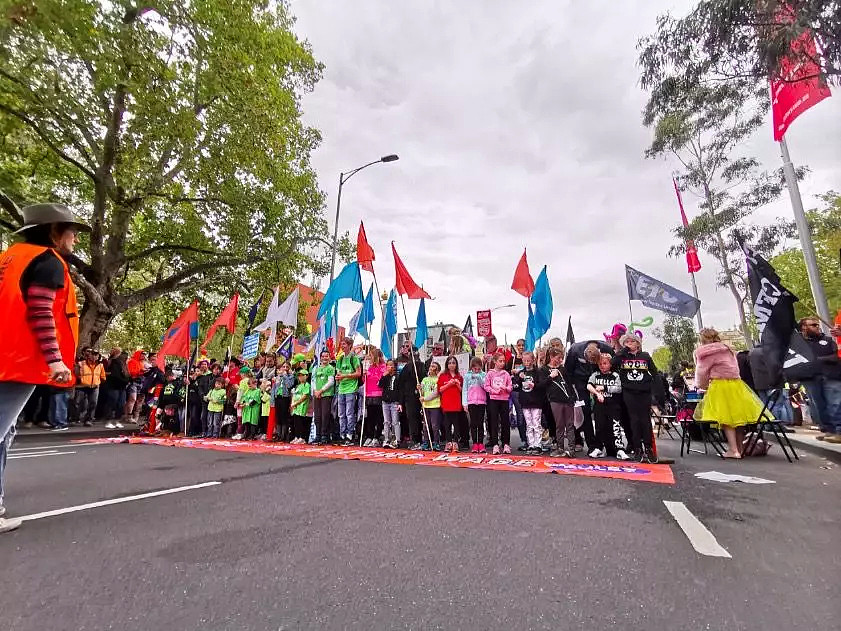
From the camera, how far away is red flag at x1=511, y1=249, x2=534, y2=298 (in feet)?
39.5

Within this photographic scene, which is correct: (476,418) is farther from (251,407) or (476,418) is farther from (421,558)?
(421,558)

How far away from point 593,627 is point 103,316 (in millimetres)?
17026

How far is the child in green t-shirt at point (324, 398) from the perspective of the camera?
9.34 m

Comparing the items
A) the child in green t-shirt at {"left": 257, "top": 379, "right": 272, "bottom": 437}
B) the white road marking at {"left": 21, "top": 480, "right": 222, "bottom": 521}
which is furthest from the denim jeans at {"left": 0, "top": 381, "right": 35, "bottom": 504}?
the child in green t-shirt at {"left": 257, "top": 379, "right": 272, "bottom": 437}

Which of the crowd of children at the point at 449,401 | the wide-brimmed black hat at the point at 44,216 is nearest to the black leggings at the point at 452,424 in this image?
the crowd of children at the point at 449,401

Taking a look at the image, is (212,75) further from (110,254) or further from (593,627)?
(593,627)

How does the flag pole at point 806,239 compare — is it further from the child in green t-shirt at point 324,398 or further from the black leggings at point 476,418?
the child in green t-shirt at point 324,398

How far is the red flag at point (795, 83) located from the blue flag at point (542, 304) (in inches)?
222

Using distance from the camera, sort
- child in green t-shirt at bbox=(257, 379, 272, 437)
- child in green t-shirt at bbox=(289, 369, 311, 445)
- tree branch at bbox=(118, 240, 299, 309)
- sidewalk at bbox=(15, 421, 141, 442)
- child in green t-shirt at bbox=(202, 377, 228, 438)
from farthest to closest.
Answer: tree branch at bbox=(118, 240, 299, 309) → child in green t-shirt at bbox=(202, 377, 228, 438) → child in green t-shirt at bbox=(257, 379, 272, 437) → sidewalk at bbox=(15, 421, 141, 442) → child in green t-shirt at bbox=(289, 369, 311, 445)

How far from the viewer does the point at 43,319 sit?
2.90 m

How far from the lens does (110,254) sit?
50.2ft

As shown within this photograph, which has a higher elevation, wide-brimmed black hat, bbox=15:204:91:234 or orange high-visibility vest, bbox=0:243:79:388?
wide-brimmed black hat, bbox=15:204:91:234

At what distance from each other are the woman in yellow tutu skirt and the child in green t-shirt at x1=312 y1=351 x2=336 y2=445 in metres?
6.54

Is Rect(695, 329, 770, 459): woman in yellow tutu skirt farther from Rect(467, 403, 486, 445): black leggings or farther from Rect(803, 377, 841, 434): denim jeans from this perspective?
Rect(467, 403, 486, 445): black leggings
